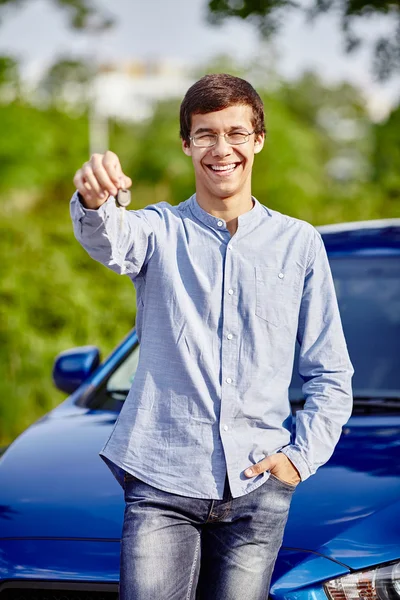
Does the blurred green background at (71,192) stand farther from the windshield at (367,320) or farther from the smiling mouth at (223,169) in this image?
the smiling mouth at (223,169)

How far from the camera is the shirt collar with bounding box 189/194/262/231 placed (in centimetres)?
222

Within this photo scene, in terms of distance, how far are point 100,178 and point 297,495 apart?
1138 millimetres

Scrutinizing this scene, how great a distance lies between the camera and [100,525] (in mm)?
2586

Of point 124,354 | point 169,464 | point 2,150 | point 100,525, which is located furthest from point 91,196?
point 2,150

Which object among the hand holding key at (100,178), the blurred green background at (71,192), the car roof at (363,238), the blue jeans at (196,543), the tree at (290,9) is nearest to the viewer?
the hand holding key at (100,178)

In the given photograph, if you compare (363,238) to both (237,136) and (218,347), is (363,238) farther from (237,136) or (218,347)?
(218,347)

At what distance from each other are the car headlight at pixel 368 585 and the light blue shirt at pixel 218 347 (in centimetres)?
35

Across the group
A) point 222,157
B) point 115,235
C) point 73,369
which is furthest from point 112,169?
point 73,369

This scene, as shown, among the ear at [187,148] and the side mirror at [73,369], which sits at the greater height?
the ear at [187,148]

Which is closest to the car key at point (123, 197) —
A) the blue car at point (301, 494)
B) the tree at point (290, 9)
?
the blue car at point (301, 494)

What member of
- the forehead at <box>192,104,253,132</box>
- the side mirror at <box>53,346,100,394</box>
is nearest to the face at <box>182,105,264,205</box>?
the forehead at <box>192,104,253,132</box>

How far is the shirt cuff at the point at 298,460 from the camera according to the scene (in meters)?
2.15

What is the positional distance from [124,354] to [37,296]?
3807 mm

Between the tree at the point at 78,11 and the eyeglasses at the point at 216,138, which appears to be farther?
Result: the tree at the point at 78,11
